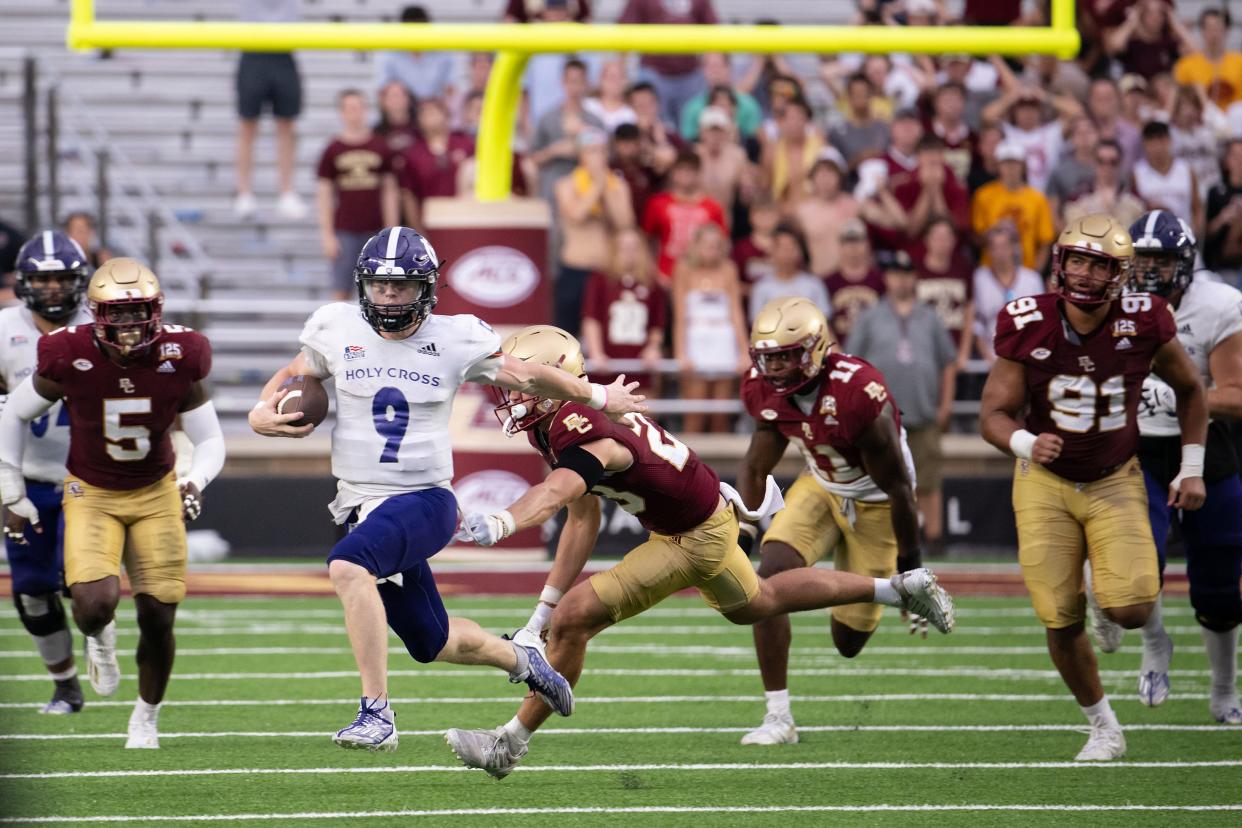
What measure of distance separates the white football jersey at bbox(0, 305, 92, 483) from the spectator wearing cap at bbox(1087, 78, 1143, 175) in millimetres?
8285

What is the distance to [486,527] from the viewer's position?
535 cm

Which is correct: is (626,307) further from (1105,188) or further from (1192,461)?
(1192,461)

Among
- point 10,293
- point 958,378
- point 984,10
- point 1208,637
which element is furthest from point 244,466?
point 1208,637

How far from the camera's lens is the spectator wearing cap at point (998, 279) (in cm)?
1224

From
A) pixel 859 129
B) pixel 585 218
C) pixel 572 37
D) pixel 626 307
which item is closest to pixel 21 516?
pixel 572 37

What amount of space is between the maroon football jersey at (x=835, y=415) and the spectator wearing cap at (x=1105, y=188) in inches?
229

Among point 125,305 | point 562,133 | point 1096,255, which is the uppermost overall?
point 562,133

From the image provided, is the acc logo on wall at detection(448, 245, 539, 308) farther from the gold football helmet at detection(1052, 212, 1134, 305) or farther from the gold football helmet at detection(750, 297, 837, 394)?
the gold football helmet at detection(1052, 212, 1134, 305)

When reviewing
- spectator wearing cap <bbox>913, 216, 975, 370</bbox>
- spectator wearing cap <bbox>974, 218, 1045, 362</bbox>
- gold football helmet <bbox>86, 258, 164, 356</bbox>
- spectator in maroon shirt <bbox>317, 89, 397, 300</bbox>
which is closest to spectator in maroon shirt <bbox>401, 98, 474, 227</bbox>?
spectator in maroon shirt <bbox>317, 89, 397, 300</bbox>

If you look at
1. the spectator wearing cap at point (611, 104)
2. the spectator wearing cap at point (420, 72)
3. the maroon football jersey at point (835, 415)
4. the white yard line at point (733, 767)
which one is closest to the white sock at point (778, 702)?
the white yard line at point (733, 767)

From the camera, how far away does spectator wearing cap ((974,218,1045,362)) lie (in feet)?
40.2

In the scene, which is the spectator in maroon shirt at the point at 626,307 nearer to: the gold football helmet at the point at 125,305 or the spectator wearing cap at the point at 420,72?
the spectator wearing cap at the point at 420,72

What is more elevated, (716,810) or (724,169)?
(724,169)

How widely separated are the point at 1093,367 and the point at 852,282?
5686 mm
